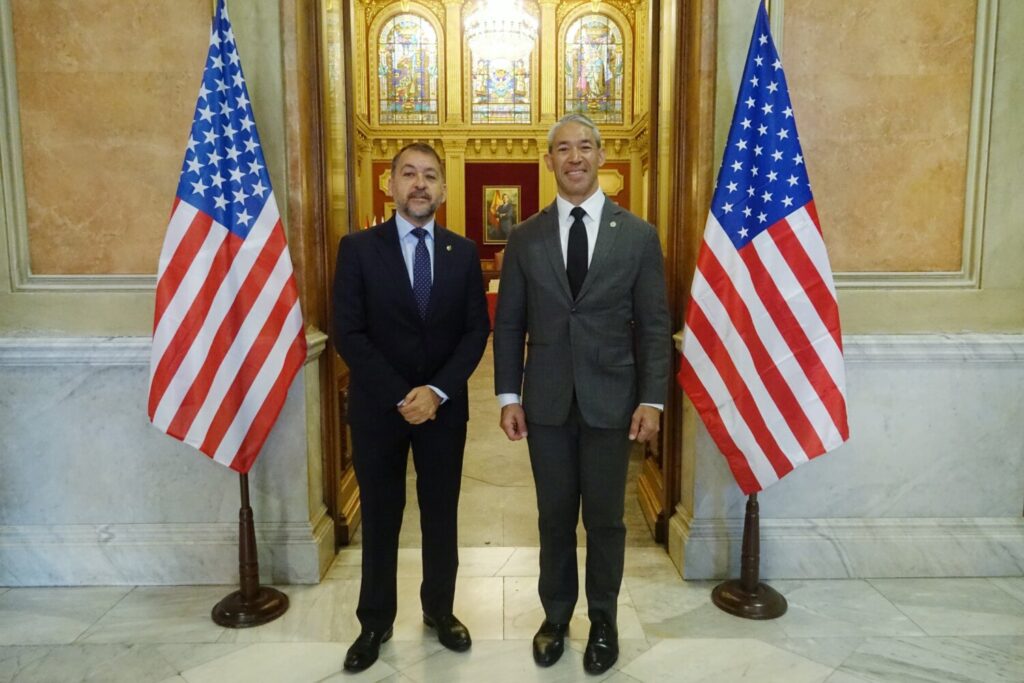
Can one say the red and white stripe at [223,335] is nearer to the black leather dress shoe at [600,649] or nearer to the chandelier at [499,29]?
the black leather dress shoe at [600,649]

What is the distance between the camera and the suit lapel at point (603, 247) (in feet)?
8.12

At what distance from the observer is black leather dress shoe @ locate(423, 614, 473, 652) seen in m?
2.70

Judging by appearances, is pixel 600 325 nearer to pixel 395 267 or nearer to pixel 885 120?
pixel 395 267

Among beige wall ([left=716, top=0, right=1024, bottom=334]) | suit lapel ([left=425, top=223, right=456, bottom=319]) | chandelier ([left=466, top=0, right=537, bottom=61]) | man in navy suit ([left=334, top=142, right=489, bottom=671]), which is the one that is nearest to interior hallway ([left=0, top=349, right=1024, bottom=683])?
man in navy suit ([left=334, top=142, right=489, bottom=671])

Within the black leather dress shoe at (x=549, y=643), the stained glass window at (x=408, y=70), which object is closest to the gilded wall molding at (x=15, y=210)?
the black leather dress shoe at (x=549, y=643)

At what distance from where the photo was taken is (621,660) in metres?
2.65

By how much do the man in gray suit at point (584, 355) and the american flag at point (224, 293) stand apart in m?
1.00

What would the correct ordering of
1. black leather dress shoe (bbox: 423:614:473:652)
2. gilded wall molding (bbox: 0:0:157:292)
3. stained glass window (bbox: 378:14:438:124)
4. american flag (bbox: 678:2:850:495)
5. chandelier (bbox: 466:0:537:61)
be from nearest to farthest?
black leather dress shoe (bbox: 423:614:473:652) < american flag (bbox: 678:2:850:495) < gilded wall molding (bbox: 0:0:157:292) < chandelier (bbox: 466:0:537:61) < stained glass window (bbox: 378:14:438:124)

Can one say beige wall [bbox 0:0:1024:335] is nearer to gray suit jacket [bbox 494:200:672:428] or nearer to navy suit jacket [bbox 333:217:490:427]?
navy suit jacket [bbox 333:217:490:427]

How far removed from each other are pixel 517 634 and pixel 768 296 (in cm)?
170

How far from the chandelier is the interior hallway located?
10.1m

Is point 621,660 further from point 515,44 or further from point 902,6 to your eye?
point 515,44

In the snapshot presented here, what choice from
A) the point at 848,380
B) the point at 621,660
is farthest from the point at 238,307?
the point at 848,380

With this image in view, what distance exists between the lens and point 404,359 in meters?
2.53
